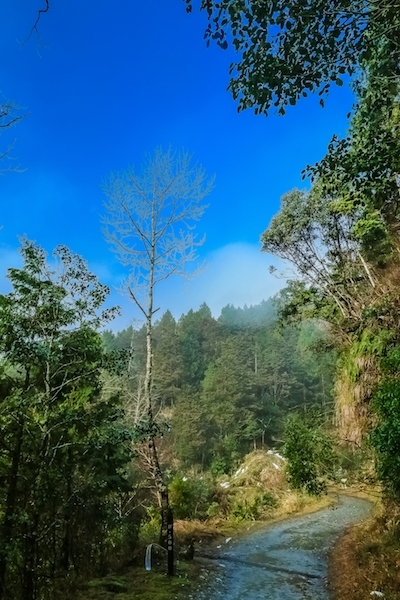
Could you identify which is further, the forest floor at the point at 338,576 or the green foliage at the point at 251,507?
the green foliage at the point at 251,507

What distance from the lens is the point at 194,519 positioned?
17719mm

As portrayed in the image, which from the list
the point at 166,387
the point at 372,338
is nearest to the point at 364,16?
the point at 372,338

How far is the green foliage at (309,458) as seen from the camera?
901 centimetres

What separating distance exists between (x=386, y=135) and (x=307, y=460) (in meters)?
6.78

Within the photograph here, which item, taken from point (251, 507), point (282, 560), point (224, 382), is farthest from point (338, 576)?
point (224, 382)

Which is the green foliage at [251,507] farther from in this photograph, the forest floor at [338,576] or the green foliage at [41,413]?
the green foliage at [41,413]

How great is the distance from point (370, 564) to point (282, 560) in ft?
12.0

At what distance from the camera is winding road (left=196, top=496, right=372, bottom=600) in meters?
8.48

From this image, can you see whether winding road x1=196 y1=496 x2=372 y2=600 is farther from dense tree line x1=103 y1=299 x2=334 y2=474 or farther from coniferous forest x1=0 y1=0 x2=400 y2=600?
dense tree line x1=103 y1=299 x2=334 y2=474

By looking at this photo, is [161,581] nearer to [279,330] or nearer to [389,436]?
[389,436]

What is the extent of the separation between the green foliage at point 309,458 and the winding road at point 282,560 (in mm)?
2022

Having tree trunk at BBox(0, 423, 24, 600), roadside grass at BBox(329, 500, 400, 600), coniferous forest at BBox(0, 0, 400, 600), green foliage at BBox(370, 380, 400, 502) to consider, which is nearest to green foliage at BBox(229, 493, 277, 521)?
coniferous forest at BBox(0, 0, 400, 600)

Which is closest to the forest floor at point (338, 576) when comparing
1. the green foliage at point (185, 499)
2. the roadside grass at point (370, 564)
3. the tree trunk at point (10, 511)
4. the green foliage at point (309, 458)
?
the roadside grass at point (370, 564)

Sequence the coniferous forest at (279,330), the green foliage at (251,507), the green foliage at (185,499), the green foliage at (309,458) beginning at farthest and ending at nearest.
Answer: the green foliage at (251,507)
the green foliage at (185,499)
the green foliage at (309,458)
the coniferous forest at (279,330)
